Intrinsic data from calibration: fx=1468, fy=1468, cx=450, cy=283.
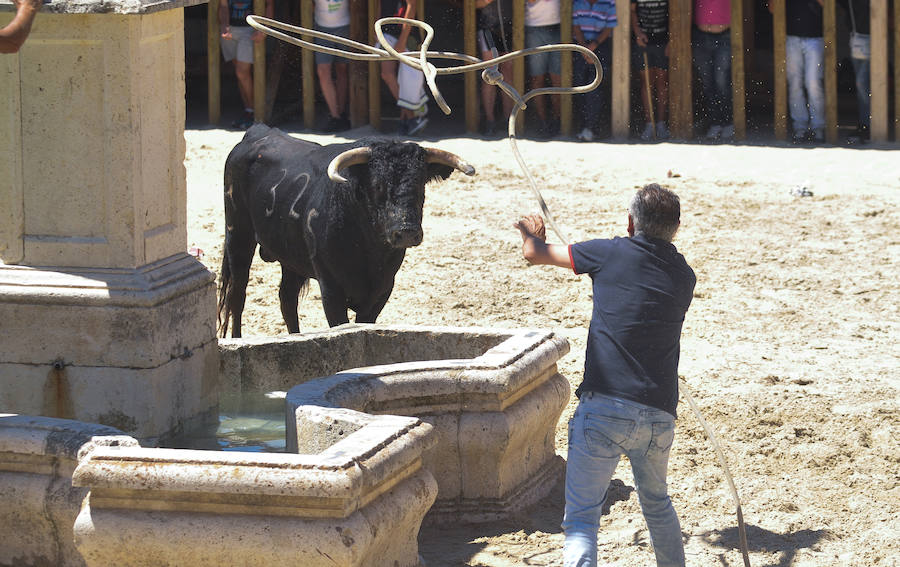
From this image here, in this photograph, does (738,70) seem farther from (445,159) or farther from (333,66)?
(445,159)

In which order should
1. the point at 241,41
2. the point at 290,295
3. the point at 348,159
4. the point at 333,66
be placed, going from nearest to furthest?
the point at 348,159, the point at 290,295, the point at 241,41, the point at 333,66

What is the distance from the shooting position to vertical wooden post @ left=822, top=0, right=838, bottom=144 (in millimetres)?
14387

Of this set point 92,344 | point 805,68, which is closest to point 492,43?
point 805,68

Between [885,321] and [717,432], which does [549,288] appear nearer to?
[885,321]

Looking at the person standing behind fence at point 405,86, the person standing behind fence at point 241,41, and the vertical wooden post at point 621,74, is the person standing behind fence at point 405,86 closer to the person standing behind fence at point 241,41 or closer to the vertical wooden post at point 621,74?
the person standing behind fence at point 241,41

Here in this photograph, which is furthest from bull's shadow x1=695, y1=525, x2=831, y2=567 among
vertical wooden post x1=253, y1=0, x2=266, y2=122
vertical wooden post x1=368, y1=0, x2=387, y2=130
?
vertical wooden post x1=253, y1=0, x2=266, y2=122

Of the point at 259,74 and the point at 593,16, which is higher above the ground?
the point at 593,16

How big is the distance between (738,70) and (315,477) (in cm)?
1096

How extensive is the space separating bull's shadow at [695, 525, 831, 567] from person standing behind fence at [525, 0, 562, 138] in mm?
9394

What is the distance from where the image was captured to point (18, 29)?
524 cm

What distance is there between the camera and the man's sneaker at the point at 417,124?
50.6ft

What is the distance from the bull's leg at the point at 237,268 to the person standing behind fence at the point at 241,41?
6.68 m

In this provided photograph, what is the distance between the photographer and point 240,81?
1616 centimetres

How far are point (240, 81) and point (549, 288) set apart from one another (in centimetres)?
687
